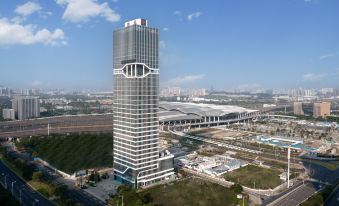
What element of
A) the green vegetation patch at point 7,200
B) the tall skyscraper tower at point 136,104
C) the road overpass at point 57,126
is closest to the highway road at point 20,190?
the green vegetation patch at point 7,200

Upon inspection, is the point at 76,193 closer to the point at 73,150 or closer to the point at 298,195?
the point at 73,150

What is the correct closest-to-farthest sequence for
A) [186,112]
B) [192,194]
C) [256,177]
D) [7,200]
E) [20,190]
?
[7,200] → [192,194] → [20,190] → [256,177] → [186,112]

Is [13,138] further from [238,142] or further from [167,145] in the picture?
[238,142]

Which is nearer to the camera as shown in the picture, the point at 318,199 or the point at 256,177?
the point at 318,199

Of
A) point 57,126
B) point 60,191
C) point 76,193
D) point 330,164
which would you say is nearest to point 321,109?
point 330,164

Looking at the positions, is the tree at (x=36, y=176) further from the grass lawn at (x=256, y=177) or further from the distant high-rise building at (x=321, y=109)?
the distant high-rise building at (x=321, y=109)

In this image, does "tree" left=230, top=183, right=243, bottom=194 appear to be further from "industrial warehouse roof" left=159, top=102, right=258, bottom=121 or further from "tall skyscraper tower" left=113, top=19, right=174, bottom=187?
"industrial warehouse roof" left=159, top=102, right=258, bottom=121
